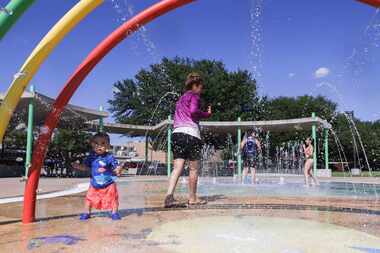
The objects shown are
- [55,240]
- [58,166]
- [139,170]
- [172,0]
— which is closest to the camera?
[55,240]

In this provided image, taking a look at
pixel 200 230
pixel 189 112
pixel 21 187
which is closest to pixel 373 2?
pixel 189 112

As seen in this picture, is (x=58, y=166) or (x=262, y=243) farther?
(x=58, y=166)

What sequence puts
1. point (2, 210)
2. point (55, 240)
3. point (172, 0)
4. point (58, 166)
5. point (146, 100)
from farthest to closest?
1. point (146, 100)
2. point (58, 166)
3. point (2, 210)
4. point (172, 0)
5. point (55, 240)

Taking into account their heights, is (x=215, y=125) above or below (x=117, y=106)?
below

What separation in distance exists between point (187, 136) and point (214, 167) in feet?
91.6

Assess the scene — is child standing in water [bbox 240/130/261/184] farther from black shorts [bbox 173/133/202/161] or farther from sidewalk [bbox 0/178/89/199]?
black shorts [bbox 173/133/202/161]

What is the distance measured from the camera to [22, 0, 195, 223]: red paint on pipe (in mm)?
4684

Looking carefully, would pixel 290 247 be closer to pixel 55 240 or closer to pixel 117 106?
pixel 55 240

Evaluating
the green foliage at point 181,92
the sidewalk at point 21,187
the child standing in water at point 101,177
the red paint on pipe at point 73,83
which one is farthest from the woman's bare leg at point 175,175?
the green foliage at point 181,92

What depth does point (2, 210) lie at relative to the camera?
5723mm

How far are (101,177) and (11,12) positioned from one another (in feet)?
6.99

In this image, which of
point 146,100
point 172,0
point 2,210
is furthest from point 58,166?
point 172,0

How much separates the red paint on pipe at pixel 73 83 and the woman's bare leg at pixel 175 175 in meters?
1.67

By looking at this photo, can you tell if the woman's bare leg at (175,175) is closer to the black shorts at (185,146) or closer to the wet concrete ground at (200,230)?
the black shorts at (185,146)
